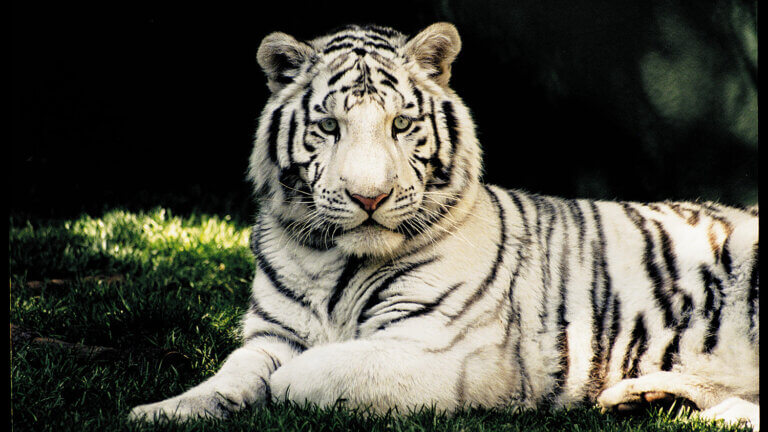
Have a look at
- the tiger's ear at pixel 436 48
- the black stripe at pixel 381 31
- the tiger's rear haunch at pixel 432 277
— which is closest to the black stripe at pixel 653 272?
the tiger's rear haunch at pixel 432 277

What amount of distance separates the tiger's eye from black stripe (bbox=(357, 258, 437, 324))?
49cm

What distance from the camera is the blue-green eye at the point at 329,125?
Result: 2723 millimetres

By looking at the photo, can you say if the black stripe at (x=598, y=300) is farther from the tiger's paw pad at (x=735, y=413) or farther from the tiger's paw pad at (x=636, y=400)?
the tiger's paw pad at (x=735, y=413)

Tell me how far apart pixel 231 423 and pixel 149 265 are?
7.22ft

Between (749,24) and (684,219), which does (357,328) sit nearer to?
(684,219)

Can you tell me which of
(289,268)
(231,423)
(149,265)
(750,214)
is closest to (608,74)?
(750,214)

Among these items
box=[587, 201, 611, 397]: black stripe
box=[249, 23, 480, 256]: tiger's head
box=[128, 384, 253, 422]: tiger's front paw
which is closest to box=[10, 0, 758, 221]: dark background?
box=[587, 201, 611, 397]: black stripe

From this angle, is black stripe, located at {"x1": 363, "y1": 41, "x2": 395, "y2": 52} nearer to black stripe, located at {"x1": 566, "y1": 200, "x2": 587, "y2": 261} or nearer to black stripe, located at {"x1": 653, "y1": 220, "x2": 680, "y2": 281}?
black stripe, located at {"x1": 566, "y1": 200, "x2": 587, "y2": 261}

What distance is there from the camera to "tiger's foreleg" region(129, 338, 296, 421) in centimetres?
236

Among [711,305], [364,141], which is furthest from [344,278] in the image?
[711,305]

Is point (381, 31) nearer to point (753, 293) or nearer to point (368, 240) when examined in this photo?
point (368, 240)

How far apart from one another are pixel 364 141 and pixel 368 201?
22 cm

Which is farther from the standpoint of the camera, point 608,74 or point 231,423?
point 608,74

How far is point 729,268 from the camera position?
2.86 m
